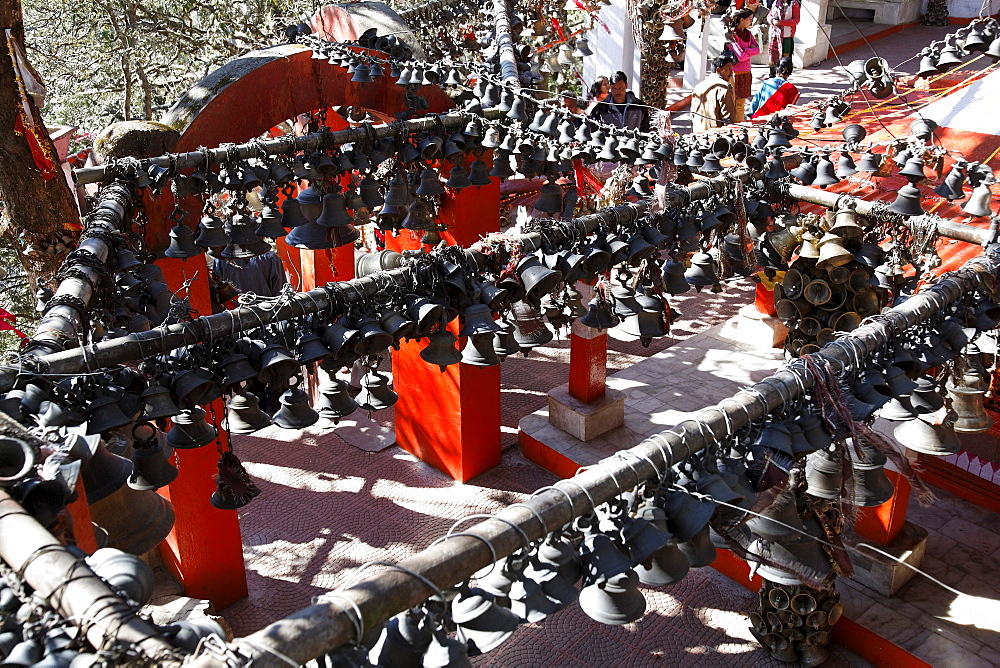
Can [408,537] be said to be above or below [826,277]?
below

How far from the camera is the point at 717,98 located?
47.3 feet

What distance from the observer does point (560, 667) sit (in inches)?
282

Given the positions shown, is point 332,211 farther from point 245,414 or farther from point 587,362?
point 587,362

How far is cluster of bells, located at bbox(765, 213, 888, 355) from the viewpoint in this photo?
7.34 meters

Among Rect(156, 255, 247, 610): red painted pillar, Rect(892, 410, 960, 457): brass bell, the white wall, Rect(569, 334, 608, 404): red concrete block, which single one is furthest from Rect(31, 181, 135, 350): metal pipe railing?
the white wall

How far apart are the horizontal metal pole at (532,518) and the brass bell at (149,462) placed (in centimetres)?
263

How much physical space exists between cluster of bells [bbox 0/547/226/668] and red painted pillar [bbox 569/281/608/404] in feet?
24.3

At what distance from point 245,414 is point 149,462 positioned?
2.15ft

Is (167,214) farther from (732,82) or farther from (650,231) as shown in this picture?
(732,82)

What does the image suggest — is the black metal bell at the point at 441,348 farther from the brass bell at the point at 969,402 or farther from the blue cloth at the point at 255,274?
the blue cloth at the point at 255,274

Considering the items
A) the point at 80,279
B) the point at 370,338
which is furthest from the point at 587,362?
the point at 80,279

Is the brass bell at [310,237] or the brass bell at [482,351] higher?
the brass bell at [310,237]

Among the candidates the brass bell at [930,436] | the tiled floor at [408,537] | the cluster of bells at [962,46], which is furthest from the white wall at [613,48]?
the brass bell at [930,436]

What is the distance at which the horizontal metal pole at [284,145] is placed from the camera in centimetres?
635
